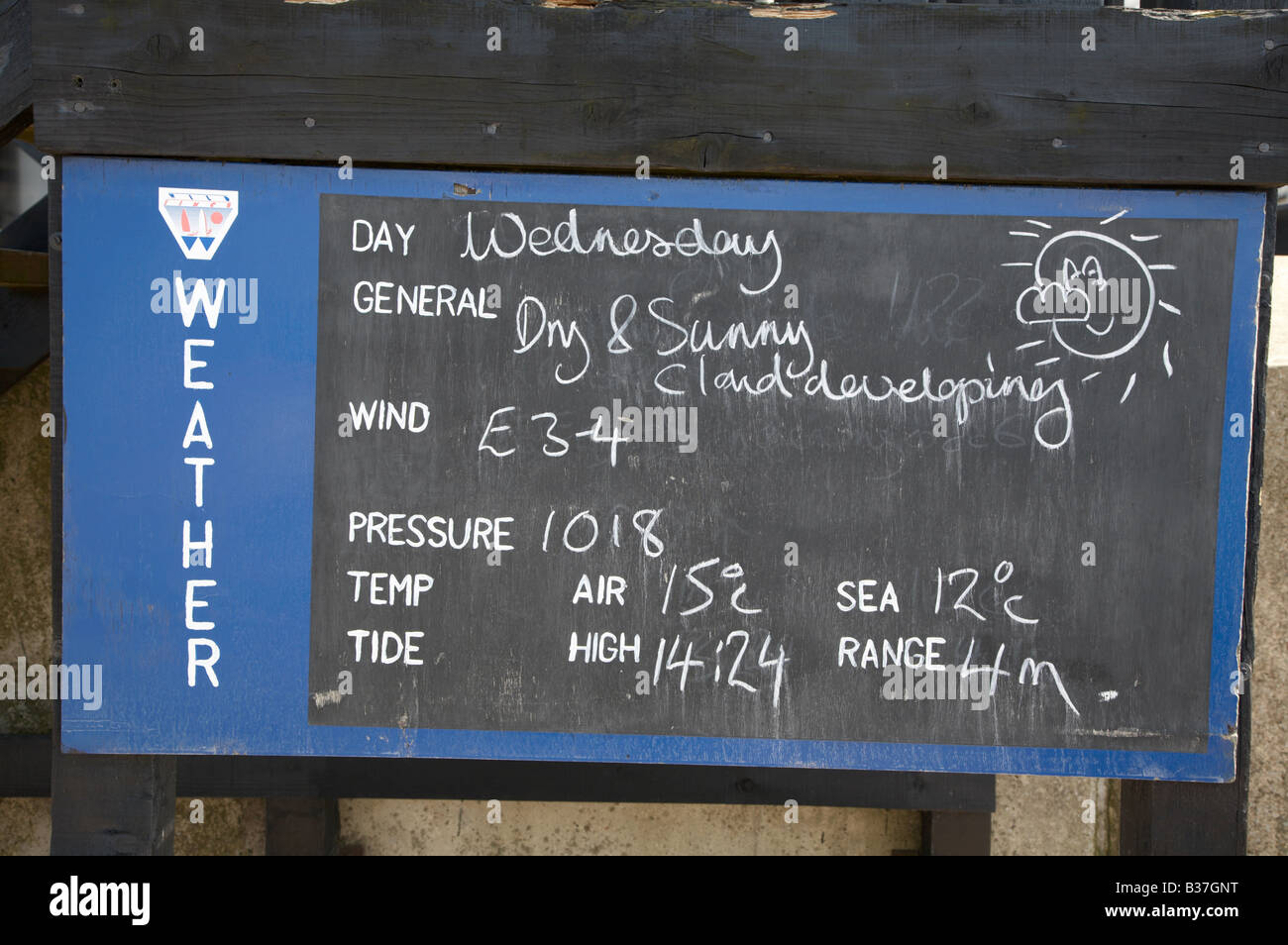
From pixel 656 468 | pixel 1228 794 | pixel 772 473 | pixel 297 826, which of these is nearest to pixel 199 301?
pixel 656 468

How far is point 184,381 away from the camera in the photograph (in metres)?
2.20

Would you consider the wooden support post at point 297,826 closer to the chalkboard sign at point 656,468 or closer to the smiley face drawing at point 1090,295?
the chalkboard sign at point 656,468

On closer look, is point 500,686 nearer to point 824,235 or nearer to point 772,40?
point 824,235

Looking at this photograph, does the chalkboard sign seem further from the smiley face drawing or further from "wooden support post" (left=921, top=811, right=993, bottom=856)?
"wooden support post" (left=921, top=811, right=993, bottom=856)

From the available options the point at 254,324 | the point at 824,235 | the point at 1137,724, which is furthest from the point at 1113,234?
the point at 254,324

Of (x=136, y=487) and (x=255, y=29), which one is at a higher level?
(x=255, y=29)

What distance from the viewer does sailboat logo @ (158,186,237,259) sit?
7.16ft

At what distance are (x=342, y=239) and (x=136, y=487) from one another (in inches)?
34.2

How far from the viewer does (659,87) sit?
2.15m

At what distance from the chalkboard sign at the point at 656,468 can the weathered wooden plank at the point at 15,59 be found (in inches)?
8.8

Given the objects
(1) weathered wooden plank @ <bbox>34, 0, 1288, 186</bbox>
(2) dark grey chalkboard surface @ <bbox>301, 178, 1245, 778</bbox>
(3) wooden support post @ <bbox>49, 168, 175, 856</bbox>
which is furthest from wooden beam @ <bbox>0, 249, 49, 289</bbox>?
(2) dark grey chalkboard surface @ <bbox>301, 178, 1245, 778</bbox>

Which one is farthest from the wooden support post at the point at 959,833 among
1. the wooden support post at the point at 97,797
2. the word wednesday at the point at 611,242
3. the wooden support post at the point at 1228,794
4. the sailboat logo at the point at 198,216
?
the sailboat logo at the point at 198,216
